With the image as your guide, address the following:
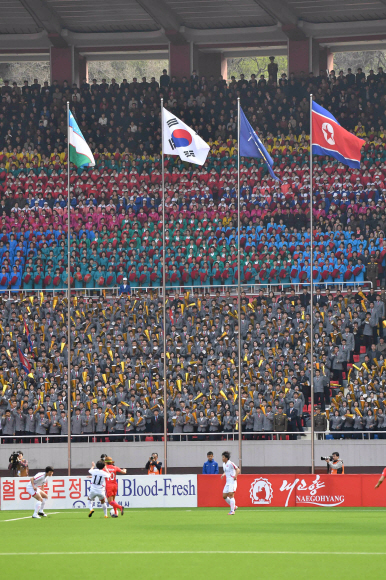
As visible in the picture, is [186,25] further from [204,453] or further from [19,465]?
[19,465]

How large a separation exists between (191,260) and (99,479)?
1824 cm

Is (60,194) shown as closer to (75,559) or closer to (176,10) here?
(176,10)

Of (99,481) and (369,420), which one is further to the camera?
(369,420)

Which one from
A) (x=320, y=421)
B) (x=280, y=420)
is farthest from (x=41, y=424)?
(x=320, y=421)

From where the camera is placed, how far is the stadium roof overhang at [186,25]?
47.5 m

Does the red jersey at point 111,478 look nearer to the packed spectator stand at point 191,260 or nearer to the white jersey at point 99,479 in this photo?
the white jersey at point 99,479

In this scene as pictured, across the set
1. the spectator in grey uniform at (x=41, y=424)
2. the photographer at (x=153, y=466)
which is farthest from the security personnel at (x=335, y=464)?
the spectator in grey uniform at (x=41, y=424)

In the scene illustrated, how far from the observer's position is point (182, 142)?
28406 mm

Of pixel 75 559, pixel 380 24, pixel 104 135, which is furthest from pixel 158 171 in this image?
pixel 75 559

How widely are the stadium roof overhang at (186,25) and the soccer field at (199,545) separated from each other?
30118 mm

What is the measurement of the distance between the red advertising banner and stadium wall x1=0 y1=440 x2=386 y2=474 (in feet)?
19.9

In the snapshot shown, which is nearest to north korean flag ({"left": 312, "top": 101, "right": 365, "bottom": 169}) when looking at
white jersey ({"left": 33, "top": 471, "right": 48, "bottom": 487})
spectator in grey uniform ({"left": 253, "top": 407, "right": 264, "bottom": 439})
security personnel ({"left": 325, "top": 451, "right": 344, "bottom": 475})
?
security personnel ({"left": 325, "top": 451, "right": 344, "bottom": 475})

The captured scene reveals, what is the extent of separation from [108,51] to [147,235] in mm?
16151

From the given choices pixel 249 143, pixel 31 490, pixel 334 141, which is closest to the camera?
pixel 31 490
